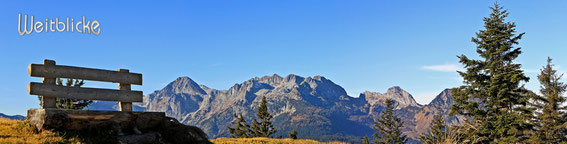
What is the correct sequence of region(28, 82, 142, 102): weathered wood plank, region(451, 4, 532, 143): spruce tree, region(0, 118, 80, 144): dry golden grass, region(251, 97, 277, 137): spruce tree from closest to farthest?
region(0, 118, 80, 144): dry golden grass
region(28, 82, 142, 102): weathered wood plank
region(451, 4, 532, 143): spruce tree
region(251, 97, 277, 137): spruce tree

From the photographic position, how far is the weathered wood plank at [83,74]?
12.6 metres

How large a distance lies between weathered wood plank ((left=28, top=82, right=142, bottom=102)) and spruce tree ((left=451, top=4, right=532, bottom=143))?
3105 cm

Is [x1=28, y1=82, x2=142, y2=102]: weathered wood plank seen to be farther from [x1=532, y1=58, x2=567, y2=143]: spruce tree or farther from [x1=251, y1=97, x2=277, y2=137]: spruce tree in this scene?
[x1=251, y1=97, x2=277, y2=137]: spruce tree

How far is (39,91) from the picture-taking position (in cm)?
1248

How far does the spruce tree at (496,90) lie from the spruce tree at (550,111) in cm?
149

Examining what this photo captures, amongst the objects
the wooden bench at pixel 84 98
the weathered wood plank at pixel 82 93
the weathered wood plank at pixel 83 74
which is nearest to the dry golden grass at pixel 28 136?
the wooden bench at pixel 84 98

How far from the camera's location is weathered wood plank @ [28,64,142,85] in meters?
12.6

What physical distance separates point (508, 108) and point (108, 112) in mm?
36754

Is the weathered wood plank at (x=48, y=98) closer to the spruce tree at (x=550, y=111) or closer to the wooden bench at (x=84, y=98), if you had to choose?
the wooden bench at (x=84, y=98)

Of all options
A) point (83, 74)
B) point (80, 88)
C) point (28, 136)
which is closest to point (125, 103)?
point (80, 88)

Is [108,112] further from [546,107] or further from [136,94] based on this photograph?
[546,107]

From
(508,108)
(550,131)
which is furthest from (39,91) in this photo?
(550,131)

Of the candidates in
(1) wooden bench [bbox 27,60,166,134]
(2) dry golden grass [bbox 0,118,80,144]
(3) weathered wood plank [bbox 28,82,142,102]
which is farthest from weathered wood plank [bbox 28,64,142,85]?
(2) dry golden grass [bbox 0,118,80,144]

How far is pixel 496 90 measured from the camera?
35969 millimetres
